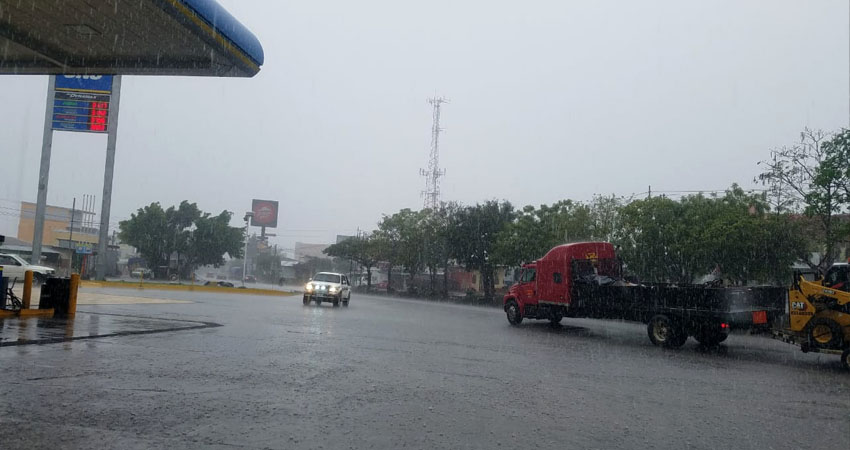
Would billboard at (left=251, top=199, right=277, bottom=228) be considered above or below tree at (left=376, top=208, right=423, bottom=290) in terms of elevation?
above

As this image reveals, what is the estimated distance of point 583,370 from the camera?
10039 mm

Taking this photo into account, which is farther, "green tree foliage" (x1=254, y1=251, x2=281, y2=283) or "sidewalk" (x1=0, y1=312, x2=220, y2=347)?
"green tree foliage" (x1=254, y1=251, x2=281, y2=283)

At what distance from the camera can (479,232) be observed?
46438 millimetres

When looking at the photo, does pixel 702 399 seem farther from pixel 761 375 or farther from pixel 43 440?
pixel 43 440

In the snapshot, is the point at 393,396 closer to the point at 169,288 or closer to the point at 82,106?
the point at 82,106

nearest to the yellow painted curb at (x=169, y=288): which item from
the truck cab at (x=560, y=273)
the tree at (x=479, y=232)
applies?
the tree at (x=479, y=232)

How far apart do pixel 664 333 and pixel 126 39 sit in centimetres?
1314

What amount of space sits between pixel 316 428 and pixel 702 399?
205 inches

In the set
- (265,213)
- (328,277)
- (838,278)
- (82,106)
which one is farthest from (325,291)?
A: (265,213)

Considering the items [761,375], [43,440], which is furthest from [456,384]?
[761,375]

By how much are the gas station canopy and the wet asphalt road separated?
4661mm

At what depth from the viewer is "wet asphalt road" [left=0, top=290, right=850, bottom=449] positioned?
5.36 meters

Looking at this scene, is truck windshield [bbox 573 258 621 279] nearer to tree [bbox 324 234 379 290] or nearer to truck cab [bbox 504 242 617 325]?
truck cab [bbox 504 242 617 325]

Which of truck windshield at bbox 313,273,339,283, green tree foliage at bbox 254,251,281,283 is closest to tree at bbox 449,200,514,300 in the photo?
truck windshield at bbox 313,273,339,283
